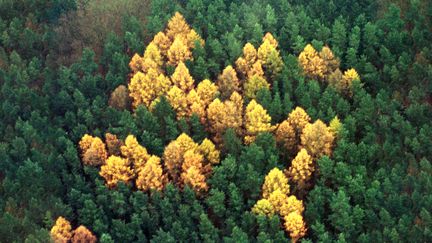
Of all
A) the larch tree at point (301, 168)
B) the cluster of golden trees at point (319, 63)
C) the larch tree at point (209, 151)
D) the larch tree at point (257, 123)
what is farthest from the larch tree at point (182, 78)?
the larch tree at point (301, 168)

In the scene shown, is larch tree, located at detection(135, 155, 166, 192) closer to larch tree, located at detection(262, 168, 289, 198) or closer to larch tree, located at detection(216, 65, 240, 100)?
larch tree, located at detection(262, 168, 289, 198)

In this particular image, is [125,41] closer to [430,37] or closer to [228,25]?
→ [228,25]

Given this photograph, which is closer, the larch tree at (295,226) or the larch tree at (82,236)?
the larch tree at (295,226)

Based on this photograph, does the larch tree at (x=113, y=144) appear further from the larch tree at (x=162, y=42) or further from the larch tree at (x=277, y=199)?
the larch tree at (x=277, y=199)

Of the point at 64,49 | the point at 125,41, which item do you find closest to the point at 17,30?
the point at 64,49

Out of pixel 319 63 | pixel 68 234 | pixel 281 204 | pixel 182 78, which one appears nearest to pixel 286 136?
pixel 281 204

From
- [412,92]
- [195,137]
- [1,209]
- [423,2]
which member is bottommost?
[1,209]
